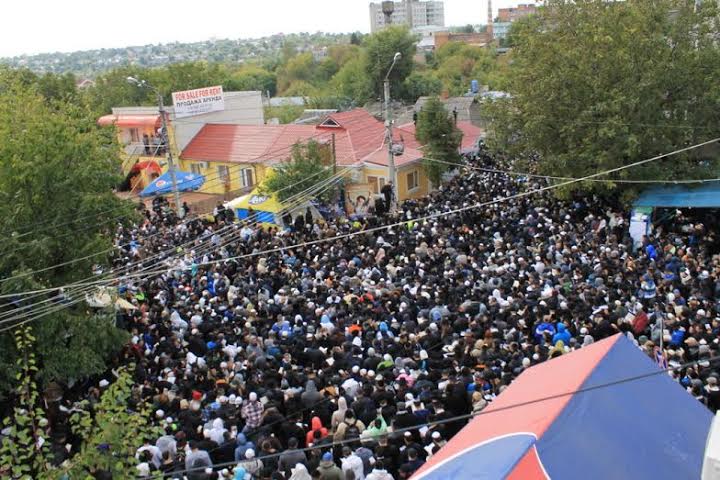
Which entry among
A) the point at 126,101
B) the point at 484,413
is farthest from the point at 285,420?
the point at 126,101

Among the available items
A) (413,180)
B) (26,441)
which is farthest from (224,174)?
(26,441)

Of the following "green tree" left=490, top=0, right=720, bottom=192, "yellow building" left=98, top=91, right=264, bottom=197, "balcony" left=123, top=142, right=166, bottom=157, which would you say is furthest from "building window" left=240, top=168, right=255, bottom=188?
"green tree" left=490, top=0, right=720, bottom=192

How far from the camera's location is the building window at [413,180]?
2545 centimetres

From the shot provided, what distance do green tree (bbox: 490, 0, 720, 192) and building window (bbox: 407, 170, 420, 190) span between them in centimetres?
712

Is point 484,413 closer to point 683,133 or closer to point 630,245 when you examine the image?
point 630,245

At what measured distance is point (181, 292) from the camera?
14.6 metres

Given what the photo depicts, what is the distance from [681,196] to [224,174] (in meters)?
19.8

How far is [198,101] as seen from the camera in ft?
104

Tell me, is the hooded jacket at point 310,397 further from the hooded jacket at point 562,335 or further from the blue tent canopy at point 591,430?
the hooded jacket at point 562,335

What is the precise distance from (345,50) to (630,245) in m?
86.2

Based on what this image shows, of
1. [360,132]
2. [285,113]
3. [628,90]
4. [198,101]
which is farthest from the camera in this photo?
[285,113]

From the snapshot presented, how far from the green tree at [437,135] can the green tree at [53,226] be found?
13.9m

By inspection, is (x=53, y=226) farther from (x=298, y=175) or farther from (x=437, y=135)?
(x=437, y=135)

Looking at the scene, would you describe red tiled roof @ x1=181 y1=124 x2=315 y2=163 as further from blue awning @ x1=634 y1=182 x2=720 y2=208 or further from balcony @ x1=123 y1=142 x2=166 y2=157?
blue awning @ x1=634 y1=182 x2=720 y2=208
